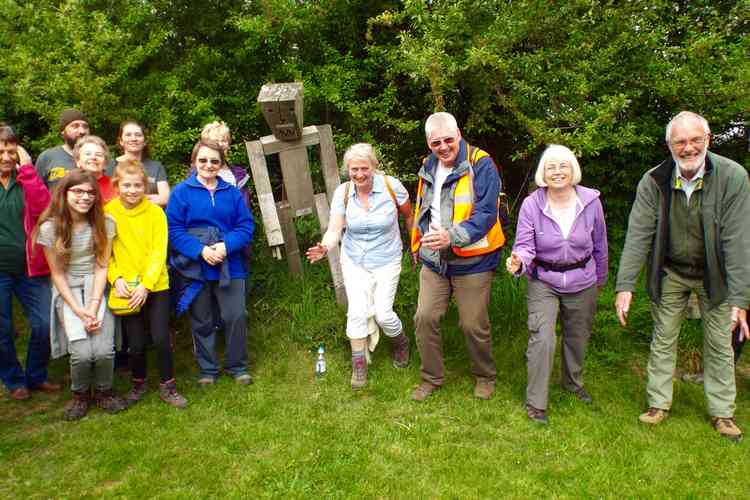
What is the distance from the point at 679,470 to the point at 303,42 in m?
5.56

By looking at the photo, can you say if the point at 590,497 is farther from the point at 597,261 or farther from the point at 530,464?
the point at 597,261

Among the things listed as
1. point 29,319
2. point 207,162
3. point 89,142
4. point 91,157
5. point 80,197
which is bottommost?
point 29,319

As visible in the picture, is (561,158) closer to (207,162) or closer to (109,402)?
(207,162)

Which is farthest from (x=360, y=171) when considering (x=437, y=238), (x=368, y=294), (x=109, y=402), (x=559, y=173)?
(x=109, y=402)

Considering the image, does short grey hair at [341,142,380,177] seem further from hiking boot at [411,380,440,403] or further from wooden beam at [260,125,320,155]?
hiking boot at [411,380,440,403]

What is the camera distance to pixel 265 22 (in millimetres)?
5781

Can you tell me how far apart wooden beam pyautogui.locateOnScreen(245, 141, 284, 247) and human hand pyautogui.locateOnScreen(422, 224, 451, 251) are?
5.75 feet

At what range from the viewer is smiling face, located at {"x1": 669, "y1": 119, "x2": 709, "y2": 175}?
330 cm

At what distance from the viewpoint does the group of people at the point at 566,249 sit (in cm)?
339

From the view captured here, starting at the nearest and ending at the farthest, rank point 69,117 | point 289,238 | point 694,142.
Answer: point 694,142 < point 69,117 < point 289,238

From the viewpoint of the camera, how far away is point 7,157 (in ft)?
13.0

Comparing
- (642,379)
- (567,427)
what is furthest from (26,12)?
(642,379)

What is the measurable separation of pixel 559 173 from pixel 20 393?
446 centimetres

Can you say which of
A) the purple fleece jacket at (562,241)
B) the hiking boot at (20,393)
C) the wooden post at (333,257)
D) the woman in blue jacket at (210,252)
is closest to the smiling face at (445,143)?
the purple fleece jacket at (562,241)
